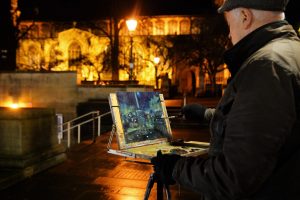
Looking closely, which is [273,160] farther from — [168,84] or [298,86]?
[168,84]

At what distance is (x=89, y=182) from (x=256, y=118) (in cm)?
626

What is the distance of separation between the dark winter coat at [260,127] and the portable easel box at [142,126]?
5.59 ft

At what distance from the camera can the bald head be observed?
1996 mm

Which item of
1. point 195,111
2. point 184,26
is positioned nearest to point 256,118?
point 195,111

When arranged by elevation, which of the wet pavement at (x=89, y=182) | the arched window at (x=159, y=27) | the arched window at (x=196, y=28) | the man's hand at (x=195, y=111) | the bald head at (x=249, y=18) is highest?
the arched window at (x=159, y=27)

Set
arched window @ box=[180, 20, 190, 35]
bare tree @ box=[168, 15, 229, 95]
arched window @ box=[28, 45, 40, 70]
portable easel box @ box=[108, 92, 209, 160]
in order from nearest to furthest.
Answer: portable easel box @ box=[108, 92, 209, 160]
bare tree @ box=[168, 15, 229, 95]
arched window @ box=[28, 45, 40, 70]
arched window @ box=[180, 20, 190, 35]

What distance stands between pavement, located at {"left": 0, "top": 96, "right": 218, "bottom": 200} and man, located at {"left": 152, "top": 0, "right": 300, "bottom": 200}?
409 cm

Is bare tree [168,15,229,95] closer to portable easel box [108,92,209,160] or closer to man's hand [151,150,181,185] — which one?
portable easel box [108,92,209,160]

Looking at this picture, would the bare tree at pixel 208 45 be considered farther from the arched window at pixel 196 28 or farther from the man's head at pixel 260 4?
the man's head at pixel 260 4

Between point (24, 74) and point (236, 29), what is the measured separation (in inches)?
870

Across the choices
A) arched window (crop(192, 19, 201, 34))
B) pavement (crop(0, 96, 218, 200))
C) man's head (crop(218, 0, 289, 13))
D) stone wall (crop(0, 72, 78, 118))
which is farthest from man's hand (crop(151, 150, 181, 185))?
arched window (crop(192, 19, 201, 34))

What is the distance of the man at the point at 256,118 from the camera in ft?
5.65

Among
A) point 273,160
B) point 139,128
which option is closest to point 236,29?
point 273,160

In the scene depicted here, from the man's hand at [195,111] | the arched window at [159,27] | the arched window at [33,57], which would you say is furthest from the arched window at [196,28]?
the man's hand at [195,111]
